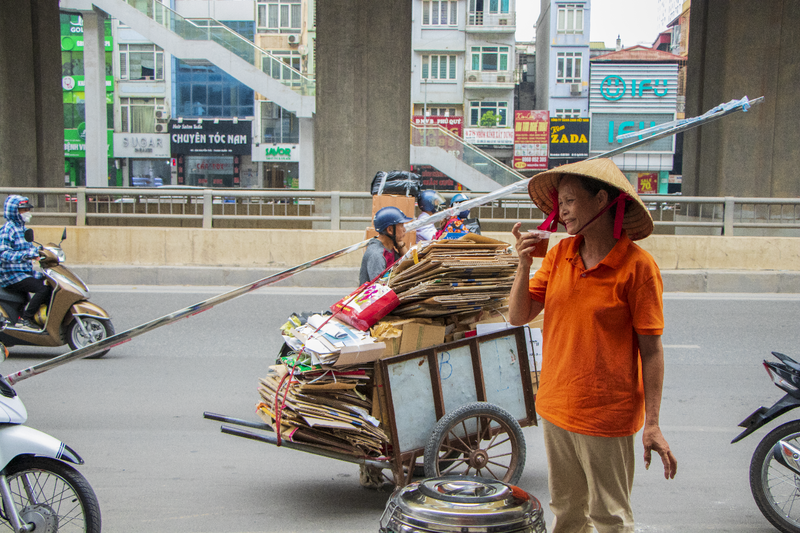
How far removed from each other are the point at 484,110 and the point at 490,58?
3.93 metres

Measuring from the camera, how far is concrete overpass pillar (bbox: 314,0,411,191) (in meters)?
15.5

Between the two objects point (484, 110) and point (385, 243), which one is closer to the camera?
point (385, 243)

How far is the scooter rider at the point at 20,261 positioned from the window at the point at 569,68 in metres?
47.9

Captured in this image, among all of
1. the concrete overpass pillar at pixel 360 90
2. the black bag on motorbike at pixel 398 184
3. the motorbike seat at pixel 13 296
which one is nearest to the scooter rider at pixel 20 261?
the motorbike seat at pixel 13 296

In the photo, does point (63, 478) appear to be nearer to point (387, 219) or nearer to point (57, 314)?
point (387, 219)

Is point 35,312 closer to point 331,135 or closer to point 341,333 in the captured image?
point 341,333

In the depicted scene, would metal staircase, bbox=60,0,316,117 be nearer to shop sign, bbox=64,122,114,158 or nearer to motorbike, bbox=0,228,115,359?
shop sign, bbox=64,122,114,158

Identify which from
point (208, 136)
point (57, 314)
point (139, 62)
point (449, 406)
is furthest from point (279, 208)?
point (139, 62)

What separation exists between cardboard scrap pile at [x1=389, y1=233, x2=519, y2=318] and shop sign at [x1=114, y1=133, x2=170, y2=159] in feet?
149

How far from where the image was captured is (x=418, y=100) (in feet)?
170

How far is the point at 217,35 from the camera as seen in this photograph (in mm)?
27766

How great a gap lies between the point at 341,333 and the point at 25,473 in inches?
63.2

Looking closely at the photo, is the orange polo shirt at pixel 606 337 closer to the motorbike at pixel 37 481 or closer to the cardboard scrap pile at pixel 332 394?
the cardboard scrap pile at pixel 332 394

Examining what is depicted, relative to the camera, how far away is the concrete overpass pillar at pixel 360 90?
15484 millimetres
